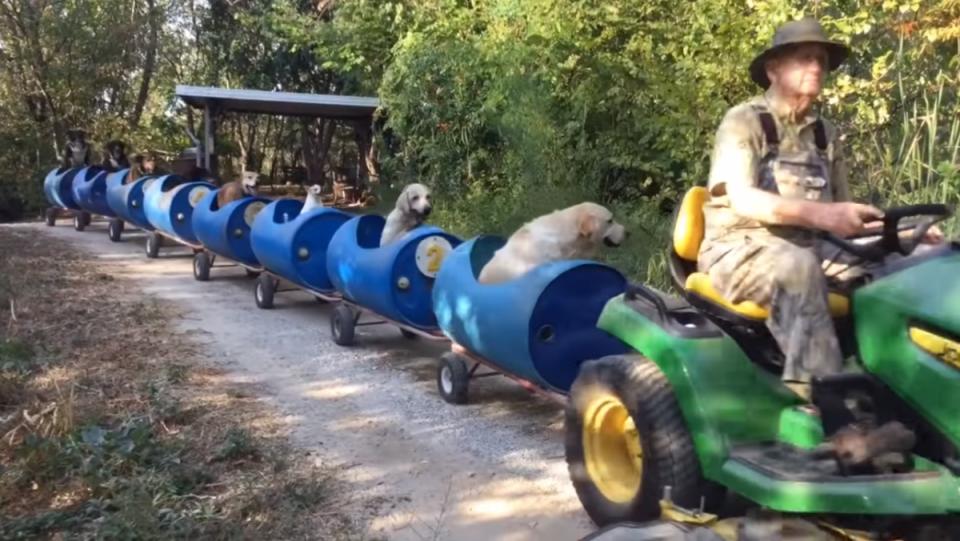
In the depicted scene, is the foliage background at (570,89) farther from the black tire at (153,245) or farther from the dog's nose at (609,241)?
the black tire at (153,245)

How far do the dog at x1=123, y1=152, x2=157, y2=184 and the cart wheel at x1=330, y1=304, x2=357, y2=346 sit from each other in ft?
25.9

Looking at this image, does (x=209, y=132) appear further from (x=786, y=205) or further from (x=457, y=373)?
(x=786, y=205)

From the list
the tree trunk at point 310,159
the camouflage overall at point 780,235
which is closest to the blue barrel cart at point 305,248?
the camouflage overall at point 780,235

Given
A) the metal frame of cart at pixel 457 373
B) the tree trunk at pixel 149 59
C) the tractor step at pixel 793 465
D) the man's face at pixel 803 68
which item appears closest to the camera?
the tractor step at pixel 793 465

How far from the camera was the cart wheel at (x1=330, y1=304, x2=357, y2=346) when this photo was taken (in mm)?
8406

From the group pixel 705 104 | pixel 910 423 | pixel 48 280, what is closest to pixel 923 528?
pixel 910 423

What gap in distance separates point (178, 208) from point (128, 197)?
2.13 metres

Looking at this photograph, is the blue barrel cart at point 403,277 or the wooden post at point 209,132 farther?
the wooden post at point 209,132

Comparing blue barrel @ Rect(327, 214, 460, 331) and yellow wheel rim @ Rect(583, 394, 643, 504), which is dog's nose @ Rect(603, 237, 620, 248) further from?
yellow wheel rim @ Rect(583, 394, 643, 504)

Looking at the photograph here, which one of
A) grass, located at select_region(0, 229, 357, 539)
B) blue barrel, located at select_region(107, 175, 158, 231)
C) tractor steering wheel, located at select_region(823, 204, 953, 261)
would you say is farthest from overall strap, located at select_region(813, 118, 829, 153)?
blue barrel, located at select_region(107, 175, 158, 231)

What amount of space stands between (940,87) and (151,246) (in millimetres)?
10535

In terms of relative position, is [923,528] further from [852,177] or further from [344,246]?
[344,246]

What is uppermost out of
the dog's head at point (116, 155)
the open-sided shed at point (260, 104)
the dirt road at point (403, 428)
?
the open-sided shed at point (260, 104)

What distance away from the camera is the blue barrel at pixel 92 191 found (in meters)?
16.1
